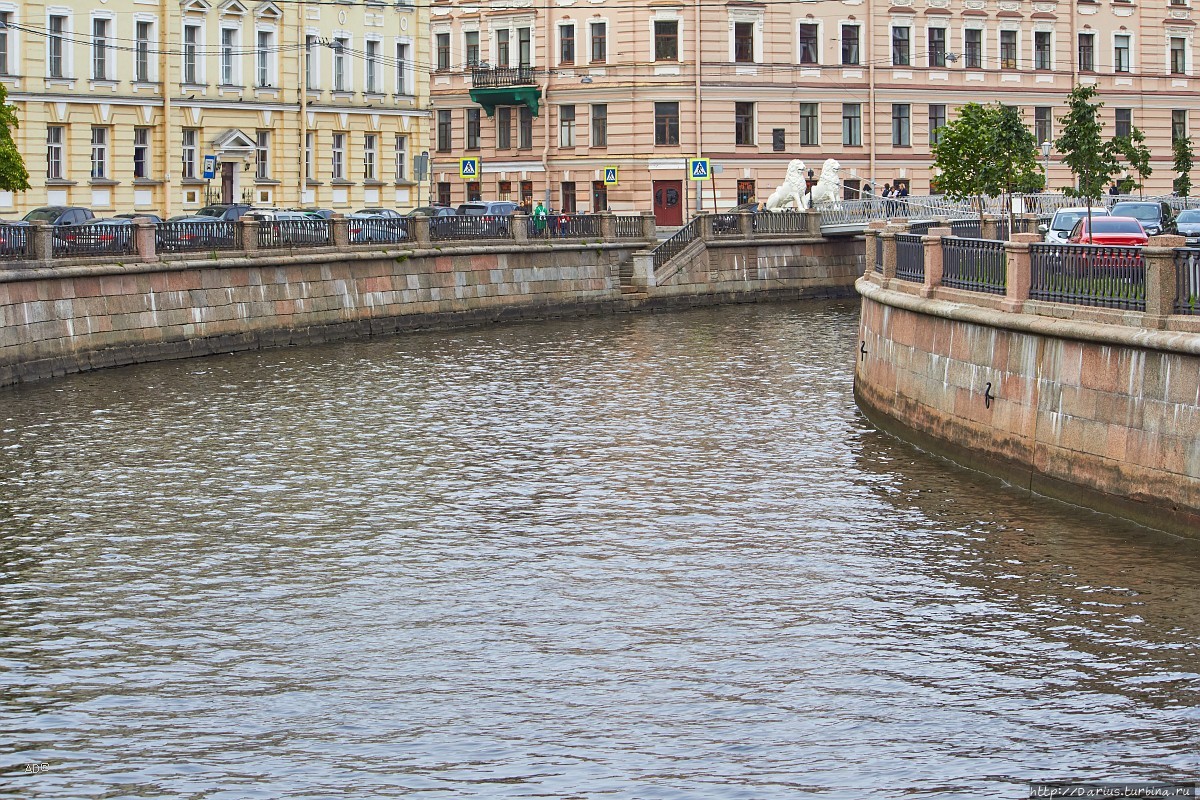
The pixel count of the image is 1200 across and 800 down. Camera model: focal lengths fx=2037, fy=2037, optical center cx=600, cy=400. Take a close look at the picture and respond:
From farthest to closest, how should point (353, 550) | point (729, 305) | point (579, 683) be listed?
point (729, 305) → point (353, 550) → point (579, 683)

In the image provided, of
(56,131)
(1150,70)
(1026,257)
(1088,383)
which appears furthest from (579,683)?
(1150,70)

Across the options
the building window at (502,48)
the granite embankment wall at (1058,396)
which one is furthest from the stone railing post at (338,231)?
the building window at (502,48)

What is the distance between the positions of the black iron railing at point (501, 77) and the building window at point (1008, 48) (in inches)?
635

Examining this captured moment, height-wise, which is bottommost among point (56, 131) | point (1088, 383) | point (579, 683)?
point (579, 683)

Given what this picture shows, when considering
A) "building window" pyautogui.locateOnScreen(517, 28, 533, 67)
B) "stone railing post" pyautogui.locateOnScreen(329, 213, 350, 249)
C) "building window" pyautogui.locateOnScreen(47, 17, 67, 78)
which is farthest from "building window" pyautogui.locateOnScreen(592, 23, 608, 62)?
"stone railing post" pyautogui.locateOnScreen(329, 213, 350, 249)

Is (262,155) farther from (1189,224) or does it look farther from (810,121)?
(1189,224)

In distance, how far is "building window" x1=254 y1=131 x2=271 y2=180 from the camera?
192ft

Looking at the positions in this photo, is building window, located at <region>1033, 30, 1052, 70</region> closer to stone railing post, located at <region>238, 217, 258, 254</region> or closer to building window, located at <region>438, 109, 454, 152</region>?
building window, located at <region>438, 109, 454, 152</region>

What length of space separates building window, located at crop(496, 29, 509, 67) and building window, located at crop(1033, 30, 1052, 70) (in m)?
18.0

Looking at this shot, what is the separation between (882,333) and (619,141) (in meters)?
36.6

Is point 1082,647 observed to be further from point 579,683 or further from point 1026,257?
point 1026,257

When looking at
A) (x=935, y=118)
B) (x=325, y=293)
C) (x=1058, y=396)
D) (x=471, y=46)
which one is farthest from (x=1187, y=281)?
(x=471, y=46)

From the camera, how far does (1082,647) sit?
49.5 ft

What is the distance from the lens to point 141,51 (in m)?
55.2
